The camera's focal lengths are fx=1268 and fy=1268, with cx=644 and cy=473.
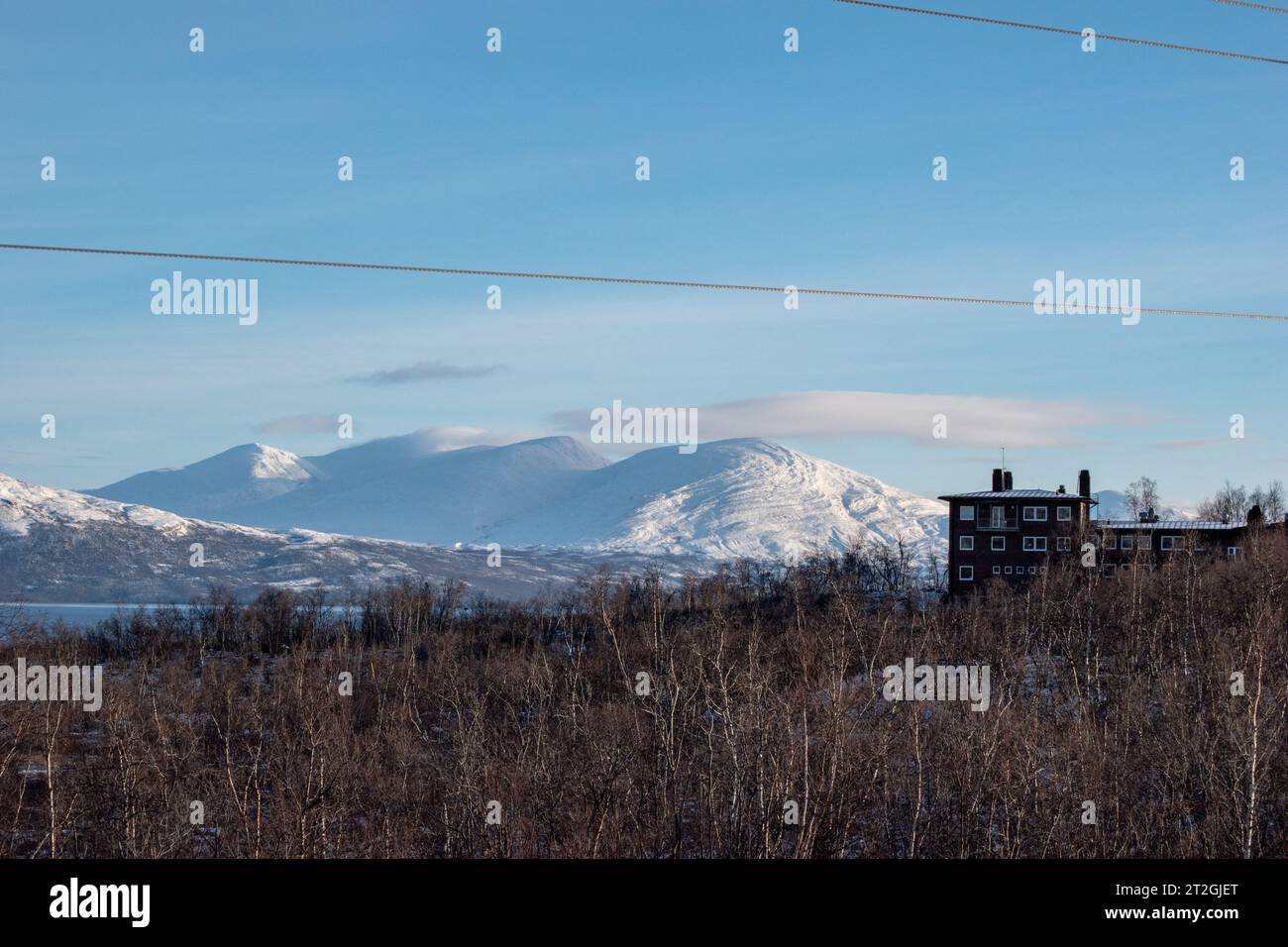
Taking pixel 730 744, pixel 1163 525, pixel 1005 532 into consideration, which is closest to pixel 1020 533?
pixel 1005 532

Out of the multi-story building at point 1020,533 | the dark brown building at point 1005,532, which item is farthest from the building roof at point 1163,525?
the dark brown building at point 1005,532

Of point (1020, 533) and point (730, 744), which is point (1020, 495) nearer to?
point (1020, 533)

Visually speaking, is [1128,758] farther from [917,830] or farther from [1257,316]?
[1257,316]

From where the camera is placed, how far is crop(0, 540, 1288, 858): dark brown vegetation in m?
43.3

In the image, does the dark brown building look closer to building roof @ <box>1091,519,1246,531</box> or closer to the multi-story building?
the multi-story building

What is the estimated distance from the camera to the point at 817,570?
119125mm

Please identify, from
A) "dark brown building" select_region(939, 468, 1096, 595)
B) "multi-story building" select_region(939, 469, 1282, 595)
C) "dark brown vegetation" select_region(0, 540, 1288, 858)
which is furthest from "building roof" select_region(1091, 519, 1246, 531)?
"dark brown vegetation" select_region(0, 540, 1288, 858)

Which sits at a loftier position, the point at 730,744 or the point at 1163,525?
the point at 1163,525

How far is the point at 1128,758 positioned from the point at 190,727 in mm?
44512

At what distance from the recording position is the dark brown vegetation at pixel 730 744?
142 feet

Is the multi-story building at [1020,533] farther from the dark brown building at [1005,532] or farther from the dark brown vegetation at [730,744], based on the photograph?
the dark brown vegetation at [730,744]

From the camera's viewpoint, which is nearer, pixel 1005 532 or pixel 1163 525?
pixel 1005 532

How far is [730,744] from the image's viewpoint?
142ft
